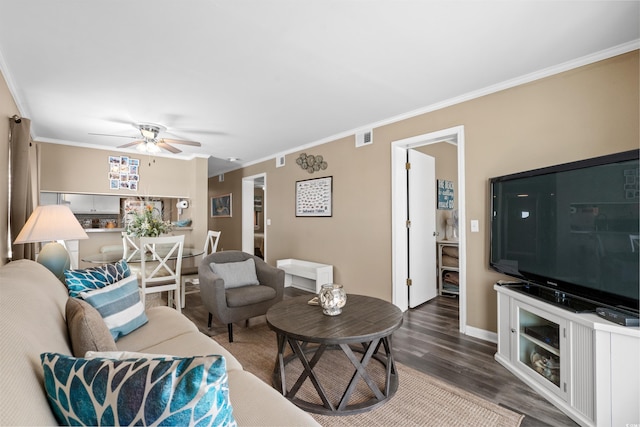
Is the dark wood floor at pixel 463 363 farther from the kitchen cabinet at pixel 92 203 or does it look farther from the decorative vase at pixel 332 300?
the kitchen cabinet at pixel 92 203

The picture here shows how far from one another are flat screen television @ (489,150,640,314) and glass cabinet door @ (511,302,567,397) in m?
Answer: 0.24

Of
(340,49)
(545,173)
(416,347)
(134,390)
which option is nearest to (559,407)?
(416,347)

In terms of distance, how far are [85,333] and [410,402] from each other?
5.98 ft

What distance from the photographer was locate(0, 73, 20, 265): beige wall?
244 centimetres

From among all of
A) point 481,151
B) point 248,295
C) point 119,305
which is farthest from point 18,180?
point 481,151

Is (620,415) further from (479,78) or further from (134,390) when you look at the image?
(479,78)

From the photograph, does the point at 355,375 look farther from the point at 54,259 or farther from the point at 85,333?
the point at 54,259

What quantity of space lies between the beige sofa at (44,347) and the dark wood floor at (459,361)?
1.41 m

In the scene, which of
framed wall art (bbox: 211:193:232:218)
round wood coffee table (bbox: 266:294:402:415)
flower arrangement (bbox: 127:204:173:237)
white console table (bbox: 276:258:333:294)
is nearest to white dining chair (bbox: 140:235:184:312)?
flower arrangement (bbox: 127:204:173:237)

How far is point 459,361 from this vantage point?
2426 mm

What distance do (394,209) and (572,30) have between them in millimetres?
2172

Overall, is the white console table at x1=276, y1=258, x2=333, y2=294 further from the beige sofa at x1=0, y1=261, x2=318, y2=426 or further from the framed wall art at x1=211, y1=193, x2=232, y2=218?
the framed wall art at x1=211, y1=193, x2=232, y2=218

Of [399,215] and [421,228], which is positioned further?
[421,228]

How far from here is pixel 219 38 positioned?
2.03m
